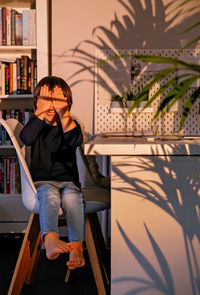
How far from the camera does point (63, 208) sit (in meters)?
1.74

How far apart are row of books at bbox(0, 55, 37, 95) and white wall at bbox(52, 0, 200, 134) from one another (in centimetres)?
18

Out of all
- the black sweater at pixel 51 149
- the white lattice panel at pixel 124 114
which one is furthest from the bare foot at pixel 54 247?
the white lattice panel at pixel 124 114

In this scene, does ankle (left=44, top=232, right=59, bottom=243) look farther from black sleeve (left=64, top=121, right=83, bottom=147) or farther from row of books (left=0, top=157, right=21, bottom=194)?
row of books (left=0, top=157, right=21, bottom=194)

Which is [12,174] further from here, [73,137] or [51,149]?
[73,137]

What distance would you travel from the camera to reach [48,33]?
2.88m

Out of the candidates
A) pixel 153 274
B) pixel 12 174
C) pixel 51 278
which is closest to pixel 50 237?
pixel 153 274

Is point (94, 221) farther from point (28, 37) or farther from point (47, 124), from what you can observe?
point (28, 37)

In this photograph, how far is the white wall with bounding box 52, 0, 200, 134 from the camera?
2.83m

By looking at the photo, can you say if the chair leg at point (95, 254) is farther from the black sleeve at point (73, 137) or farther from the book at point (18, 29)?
the book at point (18, 29)

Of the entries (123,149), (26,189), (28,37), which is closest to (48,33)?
(28,37)

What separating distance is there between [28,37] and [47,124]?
0.96m

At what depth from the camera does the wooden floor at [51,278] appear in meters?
2.00

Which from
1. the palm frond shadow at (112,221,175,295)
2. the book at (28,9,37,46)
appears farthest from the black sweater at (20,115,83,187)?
the book at (28,9,37,46)

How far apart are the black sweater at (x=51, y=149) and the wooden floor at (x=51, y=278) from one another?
566mm
